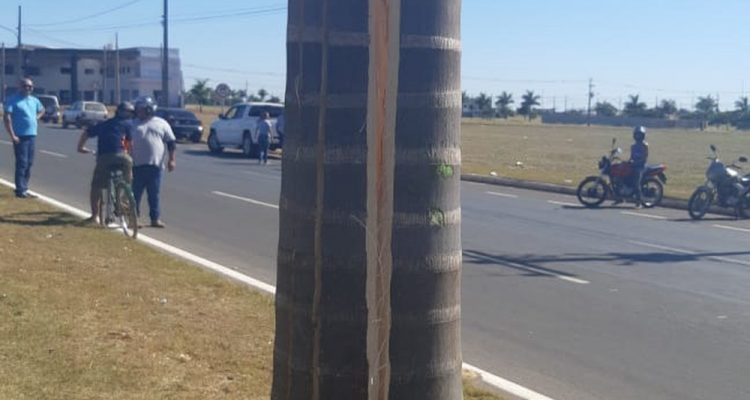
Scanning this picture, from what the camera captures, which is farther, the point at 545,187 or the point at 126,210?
the point at 545,187

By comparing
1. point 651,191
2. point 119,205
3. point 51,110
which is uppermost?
point 51,110

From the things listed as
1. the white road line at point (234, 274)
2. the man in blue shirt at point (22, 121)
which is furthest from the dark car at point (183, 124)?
the man in blue shirt at point (22, 121)

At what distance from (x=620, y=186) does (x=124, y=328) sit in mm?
16157

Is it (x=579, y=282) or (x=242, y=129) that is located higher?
(x=242, y=129)

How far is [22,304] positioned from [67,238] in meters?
4.38

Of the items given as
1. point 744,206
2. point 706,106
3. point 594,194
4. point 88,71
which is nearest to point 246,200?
point 594,194

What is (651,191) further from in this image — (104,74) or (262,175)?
(104,74)

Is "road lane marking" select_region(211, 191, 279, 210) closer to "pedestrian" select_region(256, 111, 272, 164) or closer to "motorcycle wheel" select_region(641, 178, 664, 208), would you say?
"motorcycle wheel" select_region(641, 178, 664, 208)

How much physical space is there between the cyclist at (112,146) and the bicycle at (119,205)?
0.08m

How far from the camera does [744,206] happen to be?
21.0 m

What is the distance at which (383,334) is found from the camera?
338 cm

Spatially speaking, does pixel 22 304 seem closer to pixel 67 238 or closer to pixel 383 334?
pixel 67 238

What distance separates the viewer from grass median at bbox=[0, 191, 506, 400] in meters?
6.38

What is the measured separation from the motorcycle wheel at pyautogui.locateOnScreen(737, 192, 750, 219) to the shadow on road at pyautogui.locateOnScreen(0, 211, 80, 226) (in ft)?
40.3
